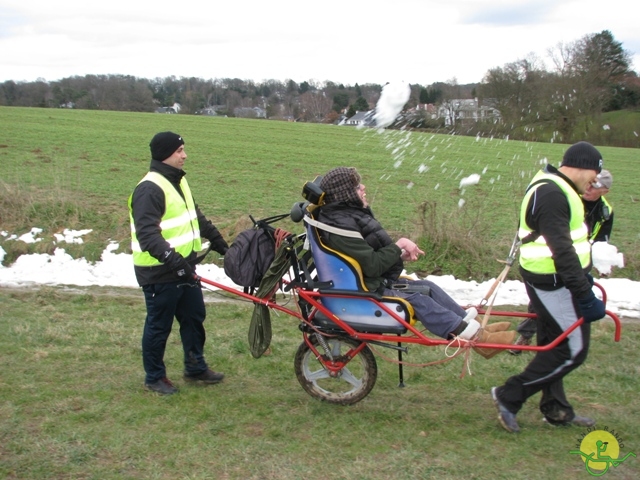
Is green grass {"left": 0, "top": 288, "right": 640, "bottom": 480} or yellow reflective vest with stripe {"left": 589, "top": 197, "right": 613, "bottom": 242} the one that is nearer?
green grass {"left": 0, "top": 288, "right": 640, "bottom": 480}

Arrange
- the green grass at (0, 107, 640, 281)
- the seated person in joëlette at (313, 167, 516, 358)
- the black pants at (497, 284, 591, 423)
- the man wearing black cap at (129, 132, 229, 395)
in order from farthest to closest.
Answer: the green grass at (0, 107, 640, 281) < the man wearing black cap at (129, 132, 229, 395) < the seated person in joëlette at (313, 167, 516, 358) < the black pants at (497, 284, 591, 423)

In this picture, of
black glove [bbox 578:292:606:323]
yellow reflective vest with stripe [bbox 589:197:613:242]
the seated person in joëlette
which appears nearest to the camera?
black glove [bbox 578:292:606:323]

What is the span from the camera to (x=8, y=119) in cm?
3014

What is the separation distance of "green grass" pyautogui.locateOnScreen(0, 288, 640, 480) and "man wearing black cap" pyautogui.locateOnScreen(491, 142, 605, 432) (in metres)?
0.46

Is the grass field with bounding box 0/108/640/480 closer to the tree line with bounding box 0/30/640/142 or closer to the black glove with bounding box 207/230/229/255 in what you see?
the black glove with bounding box 207/230/229/255

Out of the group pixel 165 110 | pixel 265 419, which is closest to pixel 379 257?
pixel 265 419

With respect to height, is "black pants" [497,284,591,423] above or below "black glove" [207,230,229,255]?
below

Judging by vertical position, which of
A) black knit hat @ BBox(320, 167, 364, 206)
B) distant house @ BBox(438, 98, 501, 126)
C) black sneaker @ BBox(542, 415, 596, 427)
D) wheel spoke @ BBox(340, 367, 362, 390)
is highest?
distant house @ BBox(438, 98, 501, 126)

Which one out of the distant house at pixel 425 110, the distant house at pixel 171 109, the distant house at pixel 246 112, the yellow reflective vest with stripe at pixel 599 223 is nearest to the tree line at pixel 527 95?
the distant house at pixel 425 110

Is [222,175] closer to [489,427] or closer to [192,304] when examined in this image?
[192,304]

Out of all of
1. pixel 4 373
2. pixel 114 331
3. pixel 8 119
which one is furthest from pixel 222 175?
pixel 8 119

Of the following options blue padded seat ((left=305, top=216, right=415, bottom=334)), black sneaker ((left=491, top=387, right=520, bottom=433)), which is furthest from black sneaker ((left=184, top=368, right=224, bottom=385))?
black sneaker ((left=491, top=387, right=520, bottom=433))

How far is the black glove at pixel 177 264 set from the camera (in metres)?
4.50

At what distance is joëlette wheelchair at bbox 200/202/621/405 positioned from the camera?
4.41 metres
